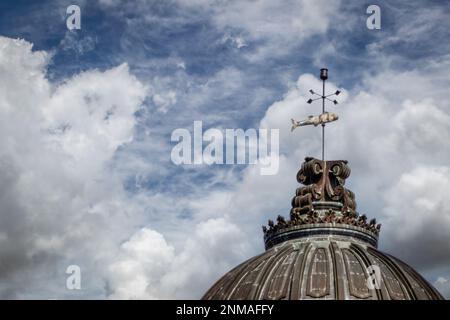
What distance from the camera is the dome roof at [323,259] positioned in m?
93.0

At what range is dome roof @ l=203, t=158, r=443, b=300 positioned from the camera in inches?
3661

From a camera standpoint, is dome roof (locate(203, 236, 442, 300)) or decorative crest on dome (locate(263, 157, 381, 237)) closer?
dome roof (locate(203, 236, 442, 300))

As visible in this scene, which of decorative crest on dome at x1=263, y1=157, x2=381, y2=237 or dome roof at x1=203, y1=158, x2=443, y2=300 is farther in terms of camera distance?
decorative crest on dome at x1=263, y1=157, x2=381, y2=237

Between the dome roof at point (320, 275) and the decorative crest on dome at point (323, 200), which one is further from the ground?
the decorative crest on dome at point (323, 200)

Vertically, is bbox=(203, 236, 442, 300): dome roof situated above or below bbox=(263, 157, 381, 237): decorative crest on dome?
below

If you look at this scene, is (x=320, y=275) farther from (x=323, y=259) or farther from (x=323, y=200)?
(x=323, y=200)

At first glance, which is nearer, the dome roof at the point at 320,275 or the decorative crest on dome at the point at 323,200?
the dome roof at the point at 320,275

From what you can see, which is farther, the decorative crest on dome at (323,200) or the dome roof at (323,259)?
the decorative crest on dome at (323,200)

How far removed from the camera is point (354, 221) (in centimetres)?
10119

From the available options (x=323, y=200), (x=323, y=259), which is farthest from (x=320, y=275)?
(x=323, y=200)

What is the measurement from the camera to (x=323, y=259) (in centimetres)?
9631
